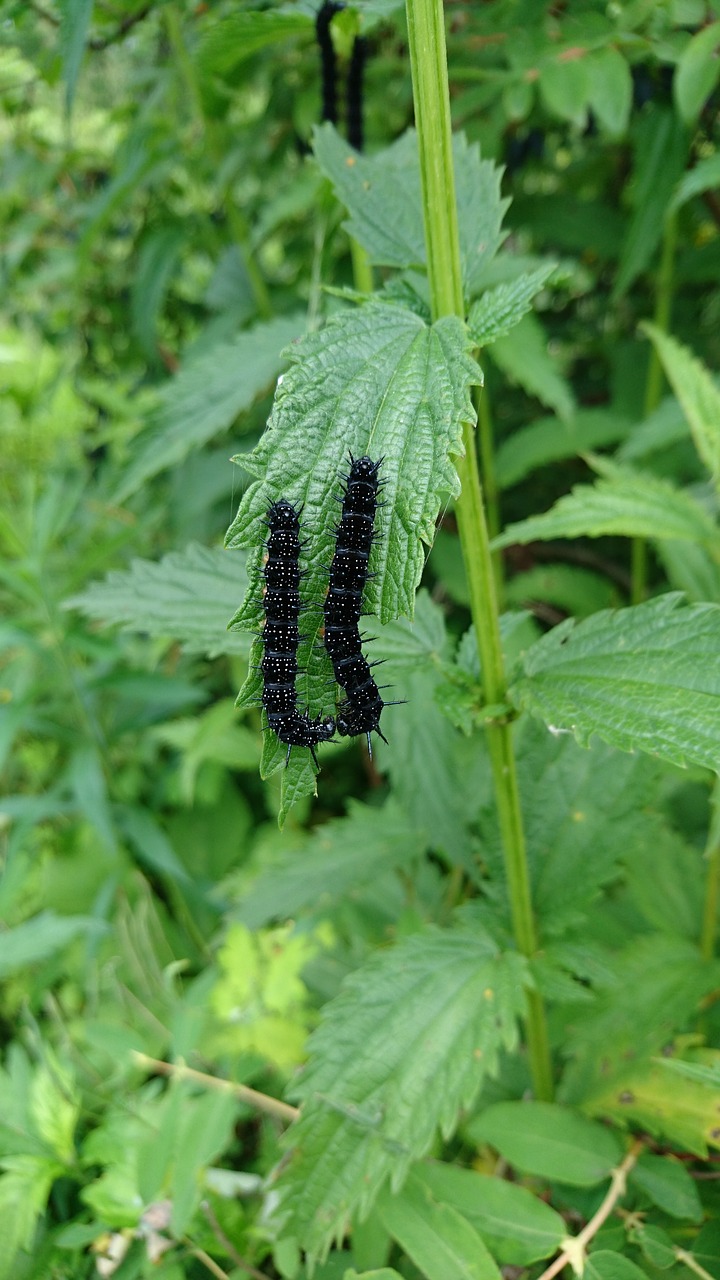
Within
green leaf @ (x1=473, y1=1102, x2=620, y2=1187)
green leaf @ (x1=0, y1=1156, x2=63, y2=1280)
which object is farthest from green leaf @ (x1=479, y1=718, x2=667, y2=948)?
green leaf @ (x1=0, y1=1156, x2=63, y2=1280)

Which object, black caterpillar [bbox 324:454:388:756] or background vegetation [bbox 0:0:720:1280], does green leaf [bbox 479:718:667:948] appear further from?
black caterpillar [bbox 324:454:388:756]

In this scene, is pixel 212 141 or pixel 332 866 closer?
pixel 332 866

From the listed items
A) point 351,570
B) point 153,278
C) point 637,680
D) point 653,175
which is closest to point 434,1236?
point 637,680

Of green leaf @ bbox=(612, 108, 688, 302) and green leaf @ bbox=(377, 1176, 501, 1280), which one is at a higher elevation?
green leaf @ bbox=(612, 108, 688, 302)

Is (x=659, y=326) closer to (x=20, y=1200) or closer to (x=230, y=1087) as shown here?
(x=230, y=1087)

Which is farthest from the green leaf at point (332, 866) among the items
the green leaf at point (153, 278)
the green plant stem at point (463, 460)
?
the green leaf at point (153, 278)

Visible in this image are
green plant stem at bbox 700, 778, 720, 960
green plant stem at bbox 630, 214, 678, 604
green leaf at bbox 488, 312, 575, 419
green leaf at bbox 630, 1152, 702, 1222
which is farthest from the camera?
green plant stem at bbox 630, 214, 678, 604

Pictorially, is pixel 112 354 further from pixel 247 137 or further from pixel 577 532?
pixel 577 532

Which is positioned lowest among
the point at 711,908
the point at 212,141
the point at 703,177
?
the point at 711,908
